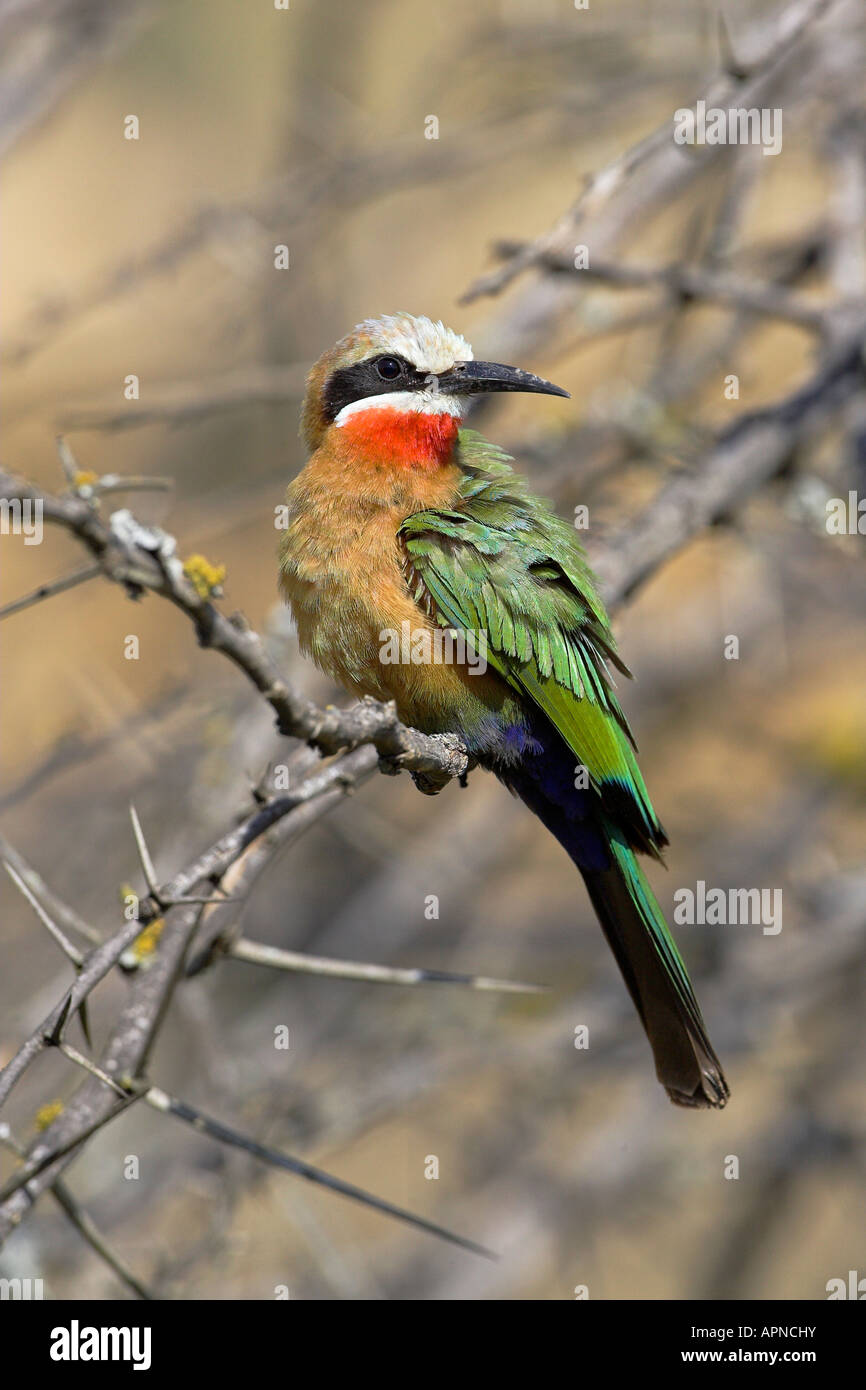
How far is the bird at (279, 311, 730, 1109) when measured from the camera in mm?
2688

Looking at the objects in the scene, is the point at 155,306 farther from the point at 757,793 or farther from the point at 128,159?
the point at 757,793

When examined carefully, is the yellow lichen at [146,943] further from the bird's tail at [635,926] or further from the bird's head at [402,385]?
the bird's head at [402,385]

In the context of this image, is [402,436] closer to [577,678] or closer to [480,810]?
[577,678]

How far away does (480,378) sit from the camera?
120 inches

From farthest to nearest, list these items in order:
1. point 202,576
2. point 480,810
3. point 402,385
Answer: point 480,810
point 402,385
point 202,576

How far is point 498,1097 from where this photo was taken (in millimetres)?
5797

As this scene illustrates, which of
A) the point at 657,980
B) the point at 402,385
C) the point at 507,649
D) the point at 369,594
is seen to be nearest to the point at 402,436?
the point at 402,385

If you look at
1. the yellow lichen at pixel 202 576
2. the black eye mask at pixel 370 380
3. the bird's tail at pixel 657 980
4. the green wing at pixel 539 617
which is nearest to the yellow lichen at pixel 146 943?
the yellow lichen at pixel 202 576

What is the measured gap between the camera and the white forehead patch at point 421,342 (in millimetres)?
3129

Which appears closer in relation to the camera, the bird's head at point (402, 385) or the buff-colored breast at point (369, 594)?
the buff-colored breast at point (369, 594)

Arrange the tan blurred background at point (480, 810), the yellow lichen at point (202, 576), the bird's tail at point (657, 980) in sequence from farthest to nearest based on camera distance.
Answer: the tan blurred background at point (480, 810) < the bird's tail at point (657, 980) < the yellow lichen at point (202, 576)

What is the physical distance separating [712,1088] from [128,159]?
772 cm

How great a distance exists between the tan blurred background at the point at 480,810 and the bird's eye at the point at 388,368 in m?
0.65

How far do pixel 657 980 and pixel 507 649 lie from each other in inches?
28.8
